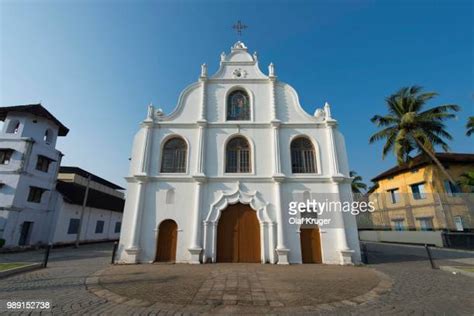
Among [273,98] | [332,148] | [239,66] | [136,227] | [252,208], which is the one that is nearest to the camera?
[136,227]

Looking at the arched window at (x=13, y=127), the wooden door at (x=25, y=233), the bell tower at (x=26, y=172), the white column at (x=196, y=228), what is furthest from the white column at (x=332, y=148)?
the arched window at (x=13, y=127)

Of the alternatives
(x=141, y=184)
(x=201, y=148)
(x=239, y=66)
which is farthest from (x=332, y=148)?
(x=141, y=184)

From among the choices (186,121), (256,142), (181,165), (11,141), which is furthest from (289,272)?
(11,141)

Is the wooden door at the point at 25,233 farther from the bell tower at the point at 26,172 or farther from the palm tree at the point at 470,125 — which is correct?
the palm tree at the point at 470,125

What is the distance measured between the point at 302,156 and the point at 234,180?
4233 millimetres

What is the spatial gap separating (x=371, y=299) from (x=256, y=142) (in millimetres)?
8454

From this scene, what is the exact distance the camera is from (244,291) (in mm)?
5648

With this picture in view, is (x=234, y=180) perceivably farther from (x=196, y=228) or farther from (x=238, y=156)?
(x=196, y=228)

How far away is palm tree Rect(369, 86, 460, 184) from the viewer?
18.6 meters

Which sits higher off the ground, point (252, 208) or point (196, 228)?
point (252, 208)

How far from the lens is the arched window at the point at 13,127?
18.0 m

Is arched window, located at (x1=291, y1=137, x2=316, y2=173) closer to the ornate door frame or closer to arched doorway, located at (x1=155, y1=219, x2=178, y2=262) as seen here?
the ornate door frame

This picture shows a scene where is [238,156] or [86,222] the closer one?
[238,156]

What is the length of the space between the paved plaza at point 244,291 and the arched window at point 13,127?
1692cm
